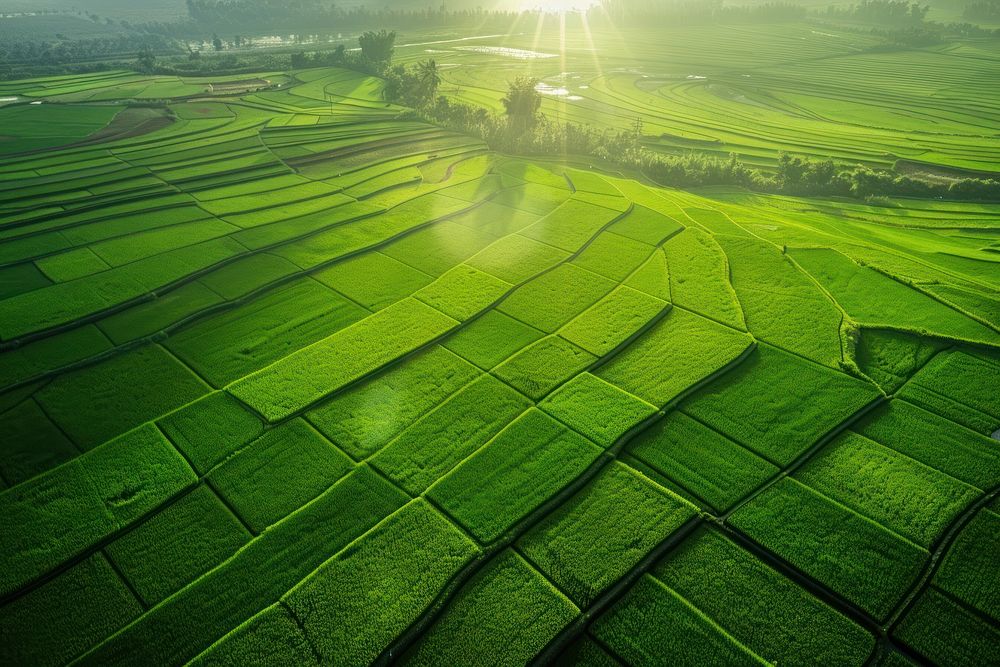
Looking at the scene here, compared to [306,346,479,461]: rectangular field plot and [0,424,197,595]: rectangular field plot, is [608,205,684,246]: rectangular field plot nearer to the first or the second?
[306,346,479,461]: rectangular field plot

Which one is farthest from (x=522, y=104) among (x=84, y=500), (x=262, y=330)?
(x=84, y=500)

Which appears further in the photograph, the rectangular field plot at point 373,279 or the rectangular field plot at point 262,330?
the rectangular field plot at point 373,279

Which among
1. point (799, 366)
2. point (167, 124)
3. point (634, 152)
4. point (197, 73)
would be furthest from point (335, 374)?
point (197, 73)

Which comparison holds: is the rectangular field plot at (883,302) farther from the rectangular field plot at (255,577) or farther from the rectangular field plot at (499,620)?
the rectangular field plot at (255,577)

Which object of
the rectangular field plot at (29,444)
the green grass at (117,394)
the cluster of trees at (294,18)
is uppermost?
the cluster of trees at (294,18)

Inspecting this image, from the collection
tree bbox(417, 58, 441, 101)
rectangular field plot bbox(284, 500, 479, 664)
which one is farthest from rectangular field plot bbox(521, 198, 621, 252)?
tree bbox(417, 58, 441, 101)

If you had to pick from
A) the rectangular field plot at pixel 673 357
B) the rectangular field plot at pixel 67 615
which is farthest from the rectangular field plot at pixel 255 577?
the rectangular field plot at pixel 673 357

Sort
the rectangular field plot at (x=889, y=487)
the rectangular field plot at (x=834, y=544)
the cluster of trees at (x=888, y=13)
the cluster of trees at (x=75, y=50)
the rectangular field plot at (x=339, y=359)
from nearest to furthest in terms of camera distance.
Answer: the rectangular field plot at (x=834, y=544) < the rectangular field plot at (x=889, y=487) < the rectangular field plot at (x=339, y=359) < the cluster of trees at (x=75, y=50) < the cluster of trees at (x=888, y=13)

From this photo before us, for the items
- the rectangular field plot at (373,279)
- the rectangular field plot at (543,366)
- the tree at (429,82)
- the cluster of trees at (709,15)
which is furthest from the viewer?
the cluster of trees at (709,15)
